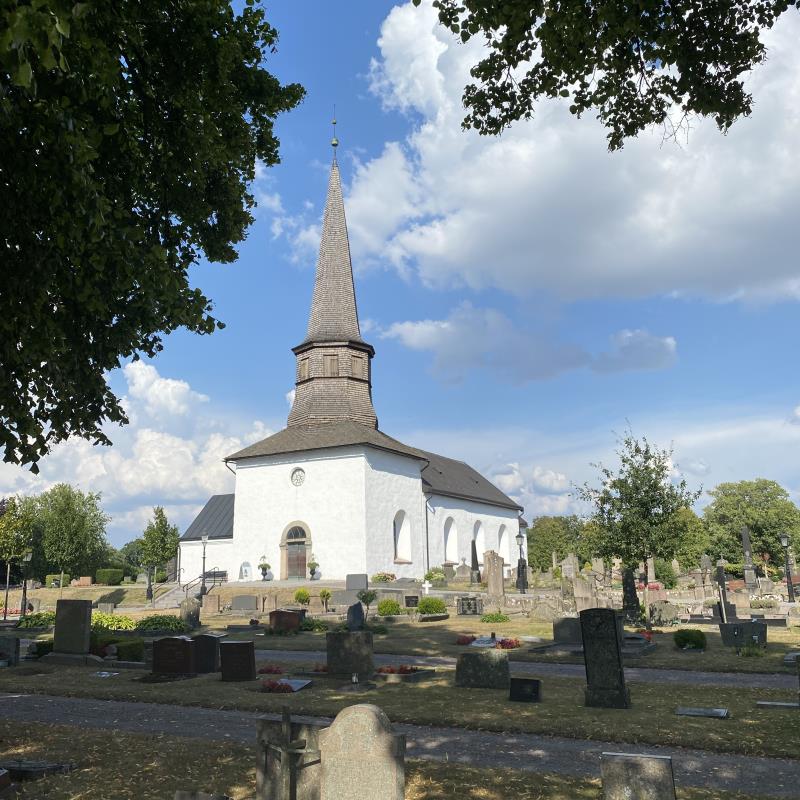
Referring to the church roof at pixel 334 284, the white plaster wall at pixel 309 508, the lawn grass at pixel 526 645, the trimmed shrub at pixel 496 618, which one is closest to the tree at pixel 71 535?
the white plaster wall at pixel 309 508

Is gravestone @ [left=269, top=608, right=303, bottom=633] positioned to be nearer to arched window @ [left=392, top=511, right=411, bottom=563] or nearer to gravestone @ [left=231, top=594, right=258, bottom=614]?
gravestone @ [left=231, top=594, right=258, bottom=614]

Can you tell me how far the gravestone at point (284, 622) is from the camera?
2092 cm

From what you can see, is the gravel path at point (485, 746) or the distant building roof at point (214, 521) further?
the distant building roof at point (214, 521)

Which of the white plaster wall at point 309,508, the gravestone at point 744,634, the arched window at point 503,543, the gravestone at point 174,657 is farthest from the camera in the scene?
the arched window at point 503,543

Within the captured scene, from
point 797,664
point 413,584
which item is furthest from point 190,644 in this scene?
point 413,584

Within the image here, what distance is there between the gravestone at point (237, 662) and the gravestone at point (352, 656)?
56.0 inches

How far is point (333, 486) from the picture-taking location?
3925 centimetres

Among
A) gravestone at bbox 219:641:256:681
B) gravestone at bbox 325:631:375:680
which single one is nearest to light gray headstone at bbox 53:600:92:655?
gravestone at bbox 219:641:256:681

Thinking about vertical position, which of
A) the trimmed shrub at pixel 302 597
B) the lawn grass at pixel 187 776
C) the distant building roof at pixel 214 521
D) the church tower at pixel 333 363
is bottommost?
the lawn grass at pixel 187 776

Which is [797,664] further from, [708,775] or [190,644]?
[190,644]

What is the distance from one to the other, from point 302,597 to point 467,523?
80.3 ft

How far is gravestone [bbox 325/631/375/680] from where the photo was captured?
40.2 feet

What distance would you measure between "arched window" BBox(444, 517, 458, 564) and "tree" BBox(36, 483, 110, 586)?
85.2ft

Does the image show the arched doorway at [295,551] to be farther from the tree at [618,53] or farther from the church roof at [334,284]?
the tree at [618,53]
